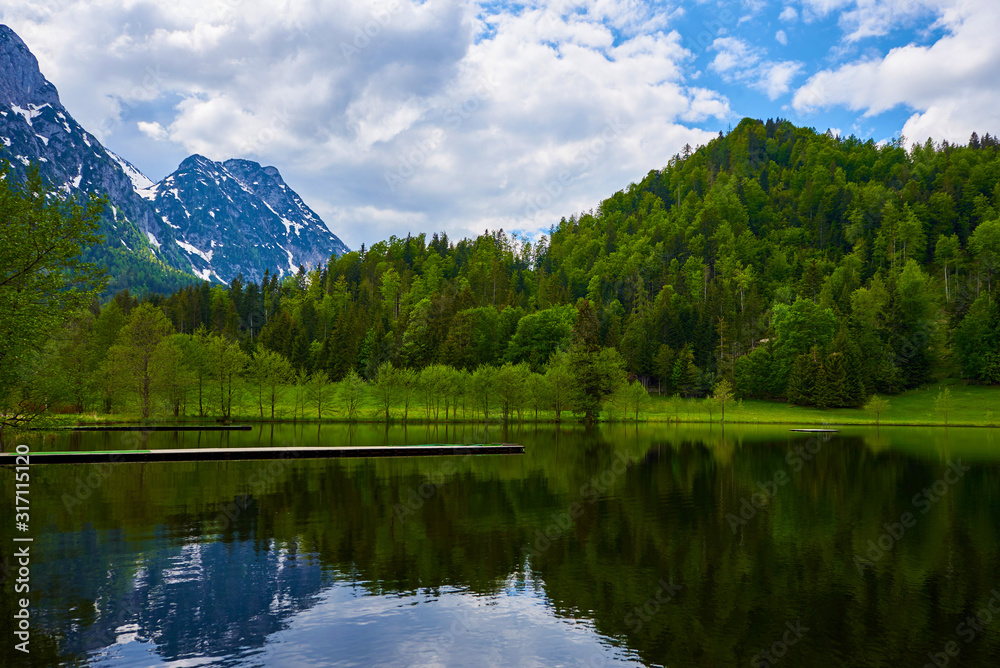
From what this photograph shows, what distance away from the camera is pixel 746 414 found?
5335 inches

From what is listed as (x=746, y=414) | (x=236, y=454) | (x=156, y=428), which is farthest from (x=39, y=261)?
(x=746, y=414)

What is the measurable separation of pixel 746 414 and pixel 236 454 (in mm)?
115743

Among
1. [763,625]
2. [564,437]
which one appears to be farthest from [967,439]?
[763,625]

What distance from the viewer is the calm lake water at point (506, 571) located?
14375 mm

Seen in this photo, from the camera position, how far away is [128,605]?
54.7 ft

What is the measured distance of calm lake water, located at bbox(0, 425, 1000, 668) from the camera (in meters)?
14.4

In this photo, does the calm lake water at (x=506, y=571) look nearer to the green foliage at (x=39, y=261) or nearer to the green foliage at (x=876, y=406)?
the green foliage at (x=39, y=261)

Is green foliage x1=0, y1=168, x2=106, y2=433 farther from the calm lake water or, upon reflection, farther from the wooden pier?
the wooden pier

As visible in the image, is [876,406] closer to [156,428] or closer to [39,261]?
[156,428]

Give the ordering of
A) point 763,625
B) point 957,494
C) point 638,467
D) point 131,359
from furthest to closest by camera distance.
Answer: point 131,359
point 638,467
point 957,494
point 763,625

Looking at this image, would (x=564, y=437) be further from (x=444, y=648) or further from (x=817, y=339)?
(x=817, y=339)

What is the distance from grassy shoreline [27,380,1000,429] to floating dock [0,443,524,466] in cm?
5138

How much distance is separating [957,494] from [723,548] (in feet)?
79.2

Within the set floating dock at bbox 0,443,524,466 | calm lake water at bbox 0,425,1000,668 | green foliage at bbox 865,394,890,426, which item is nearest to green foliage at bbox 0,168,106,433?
calm lake water at bbox 0,425,1000,668
